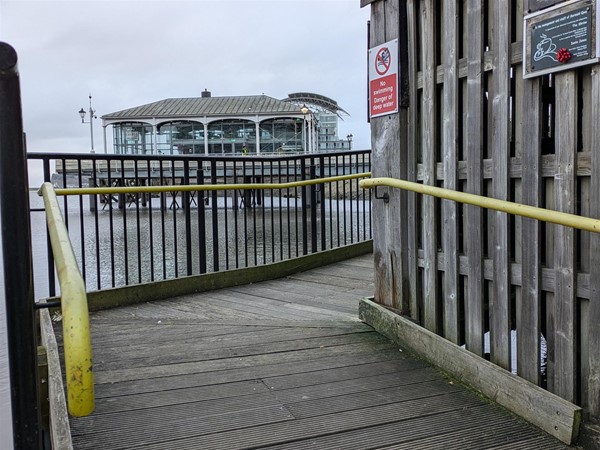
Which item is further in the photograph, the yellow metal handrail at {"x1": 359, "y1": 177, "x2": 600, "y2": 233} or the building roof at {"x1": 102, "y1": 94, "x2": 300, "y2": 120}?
the building roof at {"x1": 102, "y1": 94, "x2": 300, "y2": 120}

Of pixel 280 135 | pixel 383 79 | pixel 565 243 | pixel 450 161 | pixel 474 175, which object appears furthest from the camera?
pixel 280 135

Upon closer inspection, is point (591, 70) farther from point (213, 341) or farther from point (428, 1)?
point (213, 341)

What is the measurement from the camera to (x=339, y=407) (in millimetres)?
2418

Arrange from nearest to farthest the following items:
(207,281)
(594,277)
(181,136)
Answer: (594,277), (207,281), (181,136)

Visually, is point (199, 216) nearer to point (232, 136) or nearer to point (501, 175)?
point (501, 175)

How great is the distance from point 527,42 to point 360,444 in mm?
1720

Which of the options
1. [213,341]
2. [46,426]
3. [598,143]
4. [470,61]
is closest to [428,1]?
[470,61]

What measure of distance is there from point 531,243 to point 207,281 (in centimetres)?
320

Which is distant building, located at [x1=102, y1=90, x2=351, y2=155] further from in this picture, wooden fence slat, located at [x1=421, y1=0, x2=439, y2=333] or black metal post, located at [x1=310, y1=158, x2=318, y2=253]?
wooden fence slat, located at [x1=421, y1=0, x2=439, y2=333]

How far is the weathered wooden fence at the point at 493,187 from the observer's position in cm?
208

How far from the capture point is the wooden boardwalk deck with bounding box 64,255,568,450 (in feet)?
7.00

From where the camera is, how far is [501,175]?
240 centimetres

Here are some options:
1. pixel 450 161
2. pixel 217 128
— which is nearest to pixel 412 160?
pixel 450 161

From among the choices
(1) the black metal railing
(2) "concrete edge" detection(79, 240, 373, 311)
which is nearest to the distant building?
(1) the black metal railing
